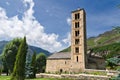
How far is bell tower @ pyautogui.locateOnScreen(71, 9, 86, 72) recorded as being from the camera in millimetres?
60078

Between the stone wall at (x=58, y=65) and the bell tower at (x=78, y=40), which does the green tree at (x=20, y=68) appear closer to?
the bell tower at (x=78, y=40)

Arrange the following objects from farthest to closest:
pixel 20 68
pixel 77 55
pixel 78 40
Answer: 1. pixel 78 40
2. pixel 77 55
3. pixel 20 68

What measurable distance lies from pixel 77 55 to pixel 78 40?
14.3ft

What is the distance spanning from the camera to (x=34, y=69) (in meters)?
54.5

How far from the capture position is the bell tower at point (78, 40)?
197 feet

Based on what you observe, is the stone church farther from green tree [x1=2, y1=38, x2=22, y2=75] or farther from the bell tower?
green tree [x1=2, y1=38, x2=22, y2=75]

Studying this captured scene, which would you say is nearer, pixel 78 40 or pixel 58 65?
pixel 78 40

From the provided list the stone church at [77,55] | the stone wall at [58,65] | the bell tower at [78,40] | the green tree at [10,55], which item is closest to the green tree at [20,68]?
the stone church at [77,55]

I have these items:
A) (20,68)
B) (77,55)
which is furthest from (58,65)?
(20,68)

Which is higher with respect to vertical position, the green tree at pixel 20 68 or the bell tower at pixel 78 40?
the bell tower at pixel 78 40

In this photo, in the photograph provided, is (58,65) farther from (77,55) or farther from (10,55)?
(10,55)

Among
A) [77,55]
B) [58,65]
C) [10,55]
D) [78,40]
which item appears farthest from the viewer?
[10,55]

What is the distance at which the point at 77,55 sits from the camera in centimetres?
6147

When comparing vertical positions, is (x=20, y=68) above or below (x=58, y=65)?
below
